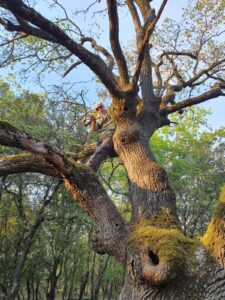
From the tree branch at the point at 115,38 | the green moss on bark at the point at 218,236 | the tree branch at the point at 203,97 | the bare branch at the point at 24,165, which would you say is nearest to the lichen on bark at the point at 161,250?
the green moss on bark at the point at 218,236

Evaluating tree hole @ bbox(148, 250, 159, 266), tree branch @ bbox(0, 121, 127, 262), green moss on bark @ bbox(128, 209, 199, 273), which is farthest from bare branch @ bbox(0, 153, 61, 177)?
tree hole @ bbox(148, 250, 159, 266)

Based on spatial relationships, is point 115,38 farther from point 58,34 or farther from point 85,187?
point 85,187

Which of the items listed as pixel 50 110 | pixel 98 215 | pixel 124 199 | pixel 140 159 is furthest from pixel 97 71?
pixel 124 199

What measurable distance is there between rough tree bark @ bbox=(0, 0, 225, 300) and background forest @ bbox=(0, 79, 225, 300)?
4.45 m

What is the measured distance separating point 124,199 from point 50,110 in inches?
635

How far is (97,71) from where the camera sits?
18.4ft

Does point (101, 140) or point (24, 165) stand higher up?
point (101, 140)

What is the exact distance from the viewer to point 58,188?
1305 centimetres

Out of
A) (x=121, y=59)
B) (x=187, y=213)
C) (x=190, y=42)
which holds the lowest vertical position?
(x=121, y=59)

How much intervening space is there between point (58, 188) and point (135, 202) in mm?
8287

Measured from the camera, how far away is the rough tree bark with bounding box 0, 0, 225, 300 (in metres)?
3.82

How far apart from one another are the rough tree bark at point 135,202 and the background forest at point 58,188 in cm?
445

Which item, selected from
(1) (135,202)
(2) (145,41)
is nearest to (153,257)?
(1) (135,202)

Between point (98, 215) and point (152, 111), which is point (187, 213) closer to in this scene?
point (152, 111)
